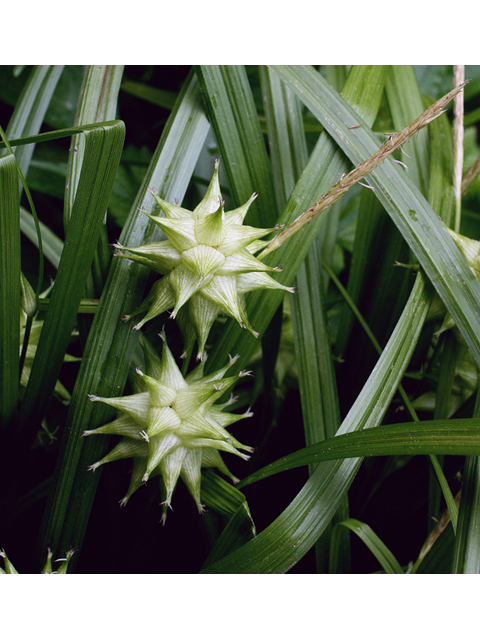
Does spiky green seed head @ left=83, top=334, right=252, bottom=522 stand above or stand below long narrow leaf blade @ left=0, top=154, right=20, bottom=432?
below

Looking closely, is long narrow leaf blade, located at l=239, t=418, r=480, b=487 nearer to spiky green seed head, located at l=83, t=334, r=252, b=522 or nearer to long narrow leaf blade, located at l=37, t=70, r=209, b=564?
spiky green seed head, located at l=83, t=334, r=252, b=522

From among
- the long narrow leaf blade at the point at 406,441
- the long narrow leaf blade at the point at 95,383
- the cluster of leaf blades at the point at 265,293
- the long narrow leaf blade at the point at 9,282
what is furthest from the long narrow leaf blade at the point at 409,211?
the long narrow leaf blade at the point at 9,282

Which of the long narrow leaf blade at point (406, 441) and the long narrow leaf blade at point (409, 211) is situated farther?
the long narrow leaf blade at point (409, 211)

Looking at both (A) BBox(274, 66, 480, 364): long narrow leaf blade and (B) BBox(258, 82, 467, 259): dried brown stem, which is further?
(A) BBox(274, 66, 480, 364): long narrow leaf blade

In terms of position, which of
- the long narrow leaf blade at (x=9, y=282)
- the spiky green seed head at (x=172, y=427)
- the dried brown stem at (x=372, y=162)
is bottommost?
the spiky green seed head at (x=172, y=427)

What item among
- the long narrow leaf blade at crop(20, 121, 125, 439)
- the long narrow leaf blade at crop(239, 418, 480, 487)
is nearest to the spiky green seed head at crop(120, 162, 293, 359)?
the long narrow leaf blade at crop(20, 121, 125, 439)

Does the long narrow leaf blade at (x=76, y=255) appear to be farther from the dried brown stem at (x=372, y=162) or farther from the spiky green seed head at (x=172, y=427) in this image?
the dried brown stem at (x=372, y=162)

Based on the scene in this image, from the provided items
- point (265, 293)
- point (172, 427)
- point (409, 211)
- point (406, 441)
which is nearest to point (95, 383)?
point (172, 427)
